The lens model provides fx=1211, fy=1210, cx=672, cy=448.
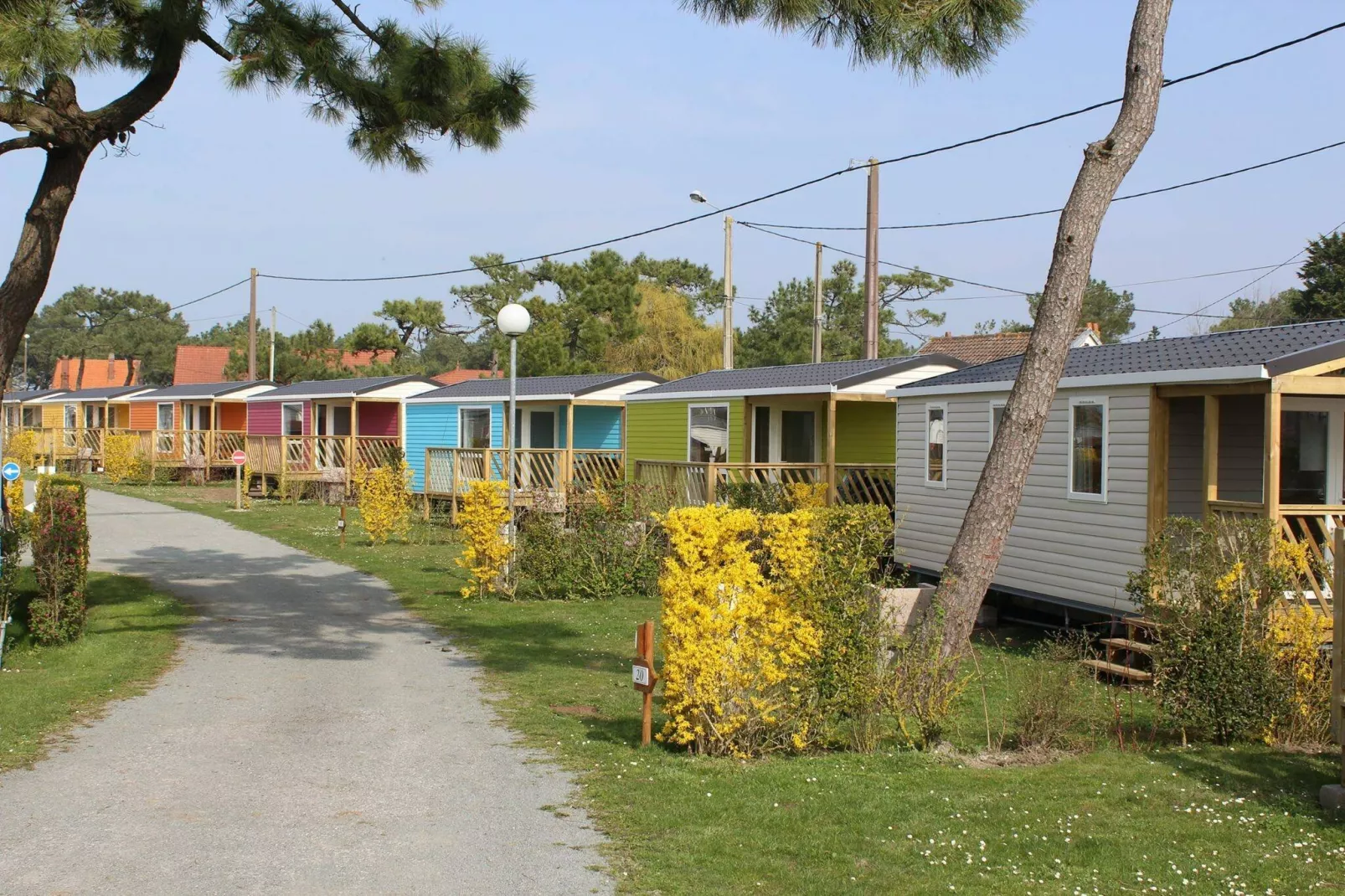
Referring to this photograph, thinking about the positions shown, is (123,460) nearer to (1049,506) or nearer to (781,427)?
(781,427)

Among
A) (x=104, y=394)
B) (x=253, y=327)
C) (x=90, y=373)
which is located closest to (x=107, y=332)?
(x=90, y=373)

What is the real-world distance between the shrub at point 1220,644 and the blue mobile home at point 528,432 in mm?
13925

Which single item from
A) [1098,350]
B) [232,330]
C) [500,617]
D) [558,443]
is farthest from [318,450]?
[232,330]

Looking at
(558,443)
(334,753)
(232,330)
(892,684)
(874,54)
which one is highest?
(232,330)

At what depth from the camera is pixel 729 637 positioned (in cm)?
705

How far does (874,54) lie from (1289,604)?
195 inches

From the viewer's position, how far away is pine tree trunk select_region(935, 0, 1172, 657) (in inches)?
314

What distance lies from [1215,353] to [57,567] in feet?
35.4

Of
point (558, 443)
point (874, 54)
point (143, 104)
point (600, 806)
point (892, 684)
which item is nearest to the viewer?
point (600, 806)

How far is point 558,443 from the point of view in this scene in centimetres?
2669

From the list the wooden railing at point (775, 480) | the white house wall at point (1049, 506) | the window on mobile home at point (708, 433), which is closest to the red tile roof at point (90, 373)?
the window on mobile home at point (708, 433)

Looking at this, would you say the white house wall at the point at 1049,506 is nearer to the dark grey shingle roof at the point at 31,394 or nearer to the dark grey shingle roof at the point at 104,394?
the dark grey shingle roof at the point at 104,394

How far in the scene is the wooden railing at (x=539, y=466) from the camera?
76.7 ft

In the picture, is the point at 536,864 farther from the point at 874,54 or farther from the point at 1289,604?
the point at 874,54
